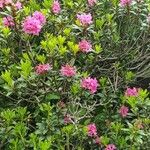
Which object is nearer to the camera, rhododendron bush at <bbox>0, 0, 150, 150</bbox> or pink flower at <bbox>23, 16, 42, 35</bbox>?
rhododendron bush at <bbox>0, 0, 150, 150</bbox>

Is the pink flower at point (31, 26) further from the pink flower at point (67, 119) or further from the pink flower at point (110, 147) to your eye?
the pink flower at point (110, 147)

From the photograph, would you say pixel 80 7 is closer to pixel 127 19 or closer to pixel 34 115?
pixel 127 19

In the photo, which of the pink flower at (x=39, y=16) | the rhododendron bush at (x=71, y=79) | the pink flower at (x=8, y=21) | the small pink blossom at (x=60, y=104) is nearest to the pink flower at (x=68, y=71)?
the rhododendron bush at (x=71, y=79)

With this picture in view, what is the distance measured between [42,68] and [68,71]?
188mm

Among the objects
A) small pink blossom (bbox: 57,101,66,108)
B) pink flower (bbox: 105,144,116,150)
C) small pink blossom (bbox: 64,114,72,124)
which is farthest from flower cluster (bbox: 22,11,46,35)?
pink flower (bbox: 105,144,116,150)

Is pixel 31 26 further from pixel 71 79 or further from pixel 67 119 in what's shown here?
pixel 67 119

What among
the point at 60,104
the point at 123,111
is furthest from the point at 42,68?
the point at 123,111

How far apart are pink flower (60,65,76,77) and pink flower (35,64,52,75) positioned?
10cm

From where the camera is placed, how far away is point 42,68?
3.30 meters

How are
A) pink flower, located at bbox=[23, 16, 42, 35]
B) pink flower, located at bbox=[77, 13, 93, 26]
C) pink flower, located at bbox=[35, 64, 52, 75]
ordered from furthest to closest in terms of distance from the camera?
pink flower, located at bbox=[77, 13, 93, 26]
pink flower, located at bbox=[23, 16, 42, 35]
pink flower, located at bbox=[35, 64, 52, 75]

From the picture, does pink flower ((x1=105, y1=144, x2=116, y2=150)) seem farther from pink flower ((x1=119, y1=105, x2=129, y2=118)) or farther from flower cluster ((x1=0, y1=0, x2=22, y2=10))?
flower cluster ((x1=0, y1=0, x2=22, y2=10))

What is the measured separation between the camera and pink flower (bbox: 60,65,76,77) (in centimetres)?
333

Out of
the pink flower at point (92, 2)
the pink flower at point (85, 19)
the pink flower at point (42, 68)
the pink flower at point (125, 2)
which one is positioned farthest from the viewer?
the pink flower at point (92, 2)

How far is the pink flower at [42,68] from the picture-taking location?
3297 millimetres
